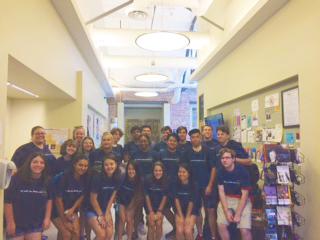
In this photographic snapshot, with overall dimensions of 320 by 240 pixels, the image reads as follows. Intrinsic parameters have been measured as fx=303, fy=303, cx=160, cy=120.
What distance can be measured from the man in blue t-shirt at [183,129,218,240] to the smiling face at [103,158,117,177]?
3.04ft

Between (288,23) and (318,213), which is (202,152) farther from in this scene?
(288,23)

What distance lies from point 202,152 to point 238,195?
78cm

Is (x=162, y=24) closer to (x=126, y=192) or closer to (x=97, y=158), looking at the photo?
(x=97, y=158)

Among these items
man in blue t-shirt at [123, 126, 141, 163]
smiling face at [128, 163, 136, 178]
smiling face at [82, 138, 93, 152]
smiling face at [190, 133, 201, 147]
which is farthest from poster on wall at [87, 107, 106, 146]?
smiling face at [190, 133, 201, 147]

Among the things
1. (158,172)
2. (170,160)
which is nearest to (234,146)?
(170,160)

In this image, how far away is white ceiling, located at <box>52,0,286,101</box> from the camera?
16.3 feet

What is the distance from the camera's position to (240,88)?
4.79 meters

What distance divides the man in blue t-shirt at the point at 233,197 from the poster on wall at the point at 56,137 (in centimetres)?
280

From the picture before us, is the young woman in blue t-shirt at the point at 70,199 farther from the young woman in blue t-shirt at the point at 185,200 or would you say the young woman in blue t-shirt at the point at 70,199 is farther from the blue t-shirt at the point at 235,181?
the blue t-shirt at the point at 235,181

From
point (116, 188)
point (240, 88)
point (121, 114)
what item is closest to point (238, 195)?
point (116, 188)

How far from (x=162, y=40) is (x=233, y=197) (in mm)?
2479

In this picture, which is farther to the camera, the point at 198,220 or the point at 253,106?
the point at 253,106

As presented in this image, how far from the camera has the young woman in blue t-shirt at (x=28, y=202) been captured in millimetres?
2778

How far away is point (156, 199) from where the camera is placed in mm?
3744
